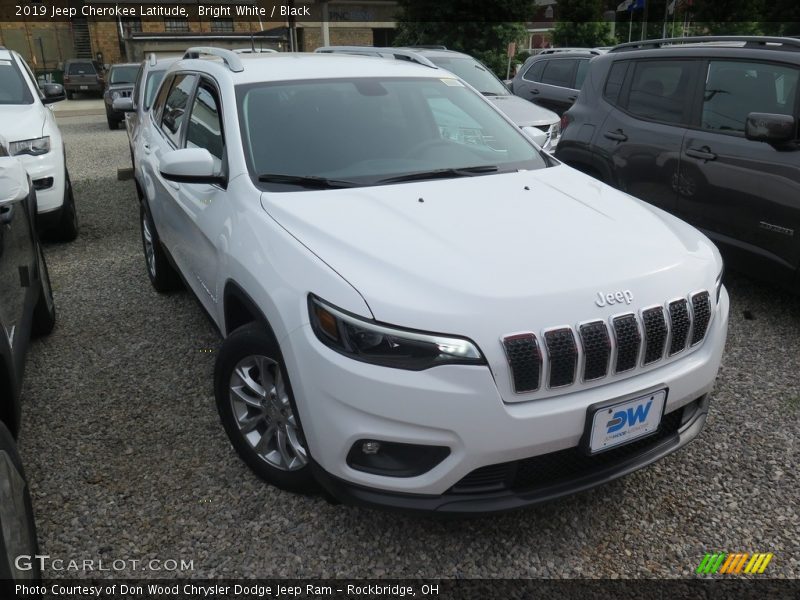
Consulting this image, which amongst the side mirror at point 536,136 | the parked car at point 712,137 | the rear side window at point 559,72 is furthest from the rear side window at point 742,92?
the rear side window at point 559,72

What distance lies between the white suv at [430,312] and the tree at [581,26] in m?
30.4

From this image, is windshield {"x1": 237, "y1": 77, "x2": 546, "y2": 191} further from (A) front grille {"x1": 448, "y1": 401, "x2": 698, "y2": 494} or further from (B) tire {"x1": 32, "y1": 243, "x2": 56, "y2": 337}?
(B) tire {"x1": 32, "y1": 243, "x2": 56, "y2": 337}

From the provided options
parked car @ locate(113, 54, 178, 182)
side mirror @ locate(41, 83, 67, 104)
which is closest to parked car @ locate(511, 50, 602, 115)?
parked car @ locate(113, 54, 178, 182)

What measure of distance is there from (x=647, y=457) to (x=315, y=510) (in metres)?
1.29

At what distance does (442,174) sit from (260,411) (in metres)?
1.36

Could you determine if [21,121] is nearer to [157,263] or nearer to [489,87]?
[157,263]

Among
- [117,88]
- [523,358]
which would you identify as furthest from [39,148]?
[117,88]

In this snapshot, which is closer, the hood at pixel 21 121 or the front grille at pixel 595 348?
the front grille at pixel 595 348

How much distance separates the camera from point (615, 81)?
Answer: 547 cm

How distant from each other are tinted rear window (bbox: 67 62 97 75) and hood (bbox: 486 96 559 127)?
25.2 meters

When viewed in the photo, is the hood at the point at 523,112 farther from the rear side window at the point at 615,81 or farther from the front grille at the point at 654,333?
the front grille at the point at 654,333

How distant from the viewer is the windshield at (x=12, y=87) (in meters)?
6.57

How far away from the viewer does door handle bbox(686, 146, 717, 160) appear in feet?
14.8

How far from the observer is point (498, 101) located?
8703 mm
